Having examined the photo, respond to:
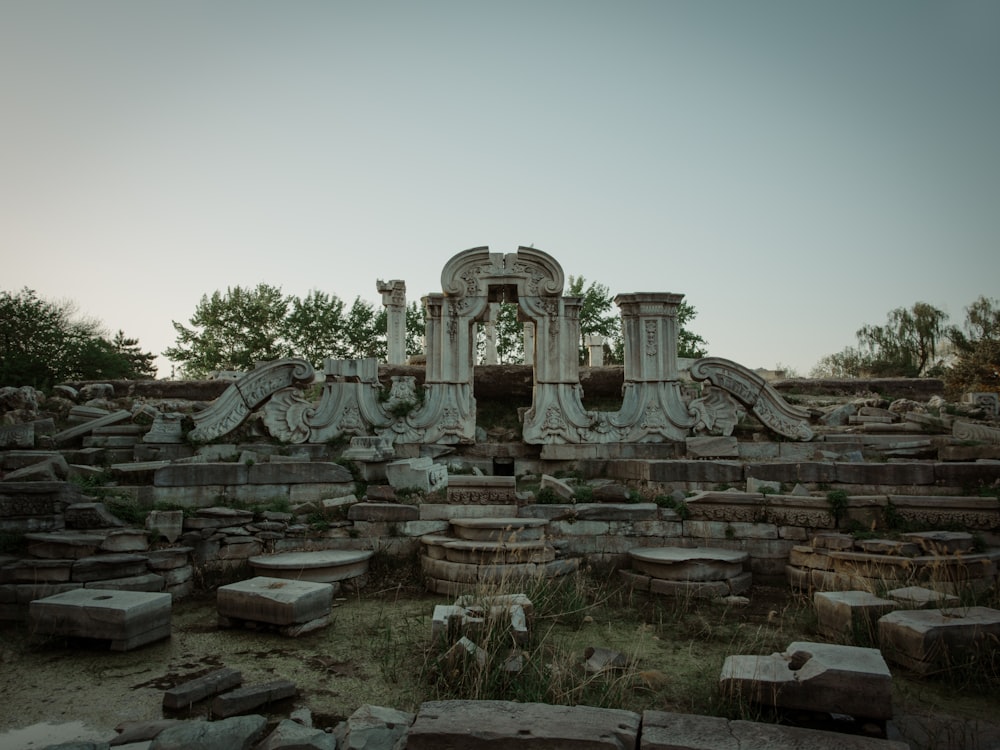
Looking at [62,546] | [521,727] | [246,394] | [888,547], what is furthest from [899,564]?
[246,394]

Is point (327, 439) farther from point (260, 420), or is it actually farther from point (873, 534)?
point (873, 534)

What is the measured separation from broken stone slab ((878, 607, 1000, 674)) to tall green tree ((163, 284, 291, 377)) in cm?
3397

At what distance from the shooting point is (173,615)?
577 cm

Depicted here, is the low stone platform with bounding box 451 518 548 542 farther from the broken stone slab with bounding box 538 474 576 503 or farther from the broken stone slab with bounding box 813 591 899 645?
the broken stone slab with bounding box 813 591 899 645

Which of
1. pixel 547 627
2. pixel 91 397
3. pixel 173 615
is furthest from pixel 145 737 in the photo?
pixel 91 397

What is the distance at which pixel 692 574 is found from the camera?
6426mm

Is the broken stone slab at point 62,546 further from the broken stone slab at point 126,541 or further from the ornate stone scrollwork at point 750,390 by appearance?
the ornate stone scrollwork at point 750,390

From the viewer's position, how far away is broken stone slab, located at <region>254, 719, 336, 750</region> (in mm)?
3168

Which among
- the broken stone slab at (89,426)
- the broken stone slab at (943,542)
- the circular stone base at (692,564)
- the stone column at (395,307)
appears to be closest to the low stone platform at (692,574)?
the circular stone base at (692,564)

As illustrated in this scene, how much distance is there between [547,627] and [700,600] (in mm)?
1805

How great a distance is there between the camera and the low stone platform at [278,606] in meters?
5.18

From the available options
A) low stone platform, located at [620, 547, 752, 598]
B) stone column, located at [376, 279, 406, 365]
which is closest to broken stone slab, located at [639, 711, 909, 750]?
low stone platform, located at [620, 547, 752, 598]

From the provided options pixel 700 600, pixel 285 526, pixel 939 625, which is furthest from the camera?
pixel 285 526

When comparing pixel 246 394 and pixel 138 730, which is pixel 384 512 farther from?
pixel 138 730
